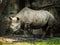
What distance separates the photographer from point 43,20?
1130 cm

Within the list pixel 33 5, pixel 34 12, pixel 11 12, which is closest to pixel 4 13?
pixel 11 12

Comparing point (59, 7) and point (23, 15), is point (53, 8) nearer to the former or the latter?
point (59, 7)

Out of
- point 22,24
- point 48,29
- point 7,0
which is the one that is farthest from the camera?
point 7,0

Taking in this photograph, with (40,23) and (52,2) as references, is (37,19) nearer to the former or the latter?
(40,23)

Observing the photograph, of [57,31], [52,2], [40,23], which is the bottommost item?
[57,31]

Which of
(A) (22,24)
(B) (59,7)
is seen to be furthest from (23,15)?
(B) (59,7)

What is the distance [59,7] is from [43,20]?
2.67m

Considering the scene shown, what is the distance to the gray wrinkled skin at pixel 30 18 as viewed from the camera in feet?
33.7

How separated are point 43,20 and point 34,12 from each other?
63 cm

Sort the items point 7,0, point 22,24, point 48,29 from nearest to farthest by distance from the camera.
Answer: point 22,24 → point 48,29 → point 7,0

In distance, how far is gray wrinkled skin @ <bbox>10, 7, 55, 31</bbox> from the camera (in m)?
10.3

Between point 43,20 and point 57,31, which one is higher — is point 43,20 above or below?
above

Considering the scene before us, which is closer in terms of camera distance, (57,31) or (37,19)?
(37,19)

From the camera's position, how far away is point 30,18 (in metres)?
10.8
